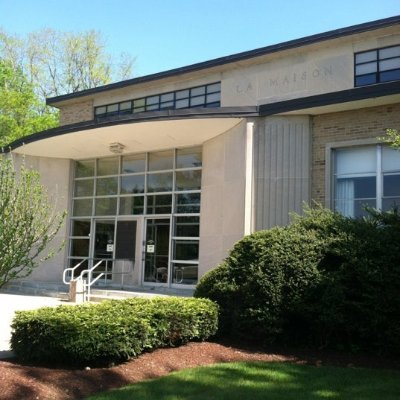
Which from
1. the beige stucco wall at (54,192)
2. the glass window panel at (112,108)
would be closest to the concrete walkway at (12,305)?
the beige stucco wall at (54,192)

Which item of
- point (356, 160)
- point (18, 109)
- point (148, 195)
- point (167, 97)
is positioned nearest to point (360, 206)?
point (356, 160)

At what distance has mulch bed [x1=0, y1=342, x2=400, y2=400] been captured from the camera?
5.74 m

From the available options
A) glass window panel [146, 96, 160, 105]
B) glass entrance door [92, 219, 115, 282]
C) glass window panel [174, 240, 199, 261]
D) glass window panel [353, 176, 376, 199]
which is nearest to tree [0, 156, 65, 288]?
glass window panel [353, 176, 376, 199]

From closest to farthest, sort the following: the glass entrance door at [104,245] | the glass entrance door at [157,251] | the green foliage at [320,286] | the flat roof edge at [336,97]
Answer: the green foliage at [320,286]
the flat roof edge at [336,97]
the glass entrance door at [157,251]
the glass entrance door at [104,245]

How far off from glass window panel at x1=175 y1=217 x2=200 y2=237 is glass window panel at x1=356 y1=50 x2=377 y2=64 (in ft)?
21.2

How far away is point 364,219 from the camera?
349 inches

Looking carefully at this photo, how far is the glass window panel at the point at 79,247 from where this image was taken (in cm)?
1919

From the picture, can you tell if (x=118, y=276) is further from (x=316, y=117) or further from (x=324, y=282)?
(x=324, y=282)

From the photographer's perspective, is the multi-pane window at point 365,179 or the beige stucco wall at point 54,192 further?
the beige stucco wall at point 54,192

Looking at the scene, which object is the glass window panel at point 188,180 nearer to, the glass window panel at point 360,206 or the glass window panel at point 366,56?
the glass window panel at point 360,206

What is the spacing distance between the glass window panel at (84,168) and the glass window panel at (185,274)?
539cm

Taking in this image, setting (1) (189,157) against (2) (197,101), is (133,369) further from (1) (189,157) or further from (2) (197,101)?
(2) (197,101)

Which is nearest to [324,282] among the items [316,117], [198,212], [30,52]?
[316,117]

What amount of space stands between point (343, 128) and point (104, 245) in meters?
9.44
